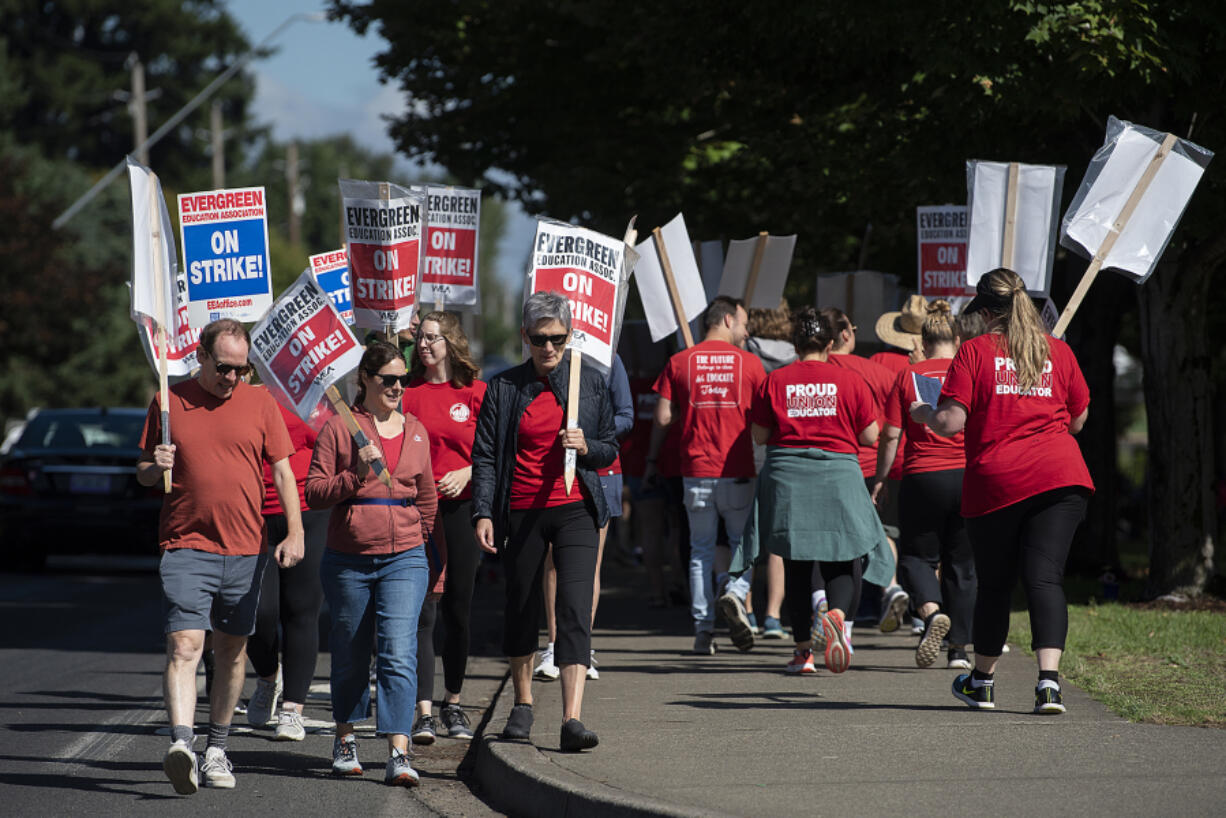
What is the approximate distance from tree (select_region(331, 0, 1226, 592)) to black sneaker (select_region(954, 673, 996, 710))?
4.66m

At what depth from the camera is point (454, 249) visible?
1054 centimetres

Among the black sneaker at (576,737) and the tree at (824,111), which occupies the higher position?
the tree at (824,111)

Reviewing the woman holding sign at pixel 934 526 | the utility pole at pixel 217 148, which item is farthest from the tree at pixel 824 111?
the utility pole at pixel 217 148

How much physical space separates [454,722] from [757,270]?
5.22m

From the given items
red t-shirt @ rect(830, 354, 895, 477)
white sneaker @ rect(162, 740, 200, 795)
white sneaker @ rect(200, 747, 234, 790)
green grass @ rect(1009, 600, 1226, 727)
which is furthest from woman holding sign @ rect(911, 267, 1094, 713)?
white sneaker @ rect(162, 740, 200, 795)

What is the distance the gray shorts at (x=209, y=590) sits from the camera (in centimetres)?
671

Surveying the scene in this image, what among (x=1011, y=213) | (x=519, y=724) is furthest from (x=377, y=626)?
(x=1011, y=213)

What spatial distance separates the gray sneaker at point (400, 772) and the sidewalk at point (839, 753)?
33 cm

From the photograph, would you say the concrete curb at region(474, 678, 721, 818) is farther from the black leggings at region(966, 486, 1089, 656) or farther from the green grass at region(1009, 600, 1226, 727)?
the green grass at region(1009, 600, 1226, 727)

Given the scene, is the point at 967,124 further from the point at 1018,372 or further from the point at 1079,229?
the point at 1018,372

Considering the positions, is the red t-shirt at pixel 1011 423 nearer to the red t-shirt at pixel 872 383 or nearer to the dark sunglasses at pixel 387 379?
the red t-shirt at pixel 872 383

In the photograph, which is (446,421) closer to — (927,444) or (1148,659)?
(927,444)

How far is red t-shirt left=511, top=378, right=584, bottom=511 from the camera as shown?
7234 mm

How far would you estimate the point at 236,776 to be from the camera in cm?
730
